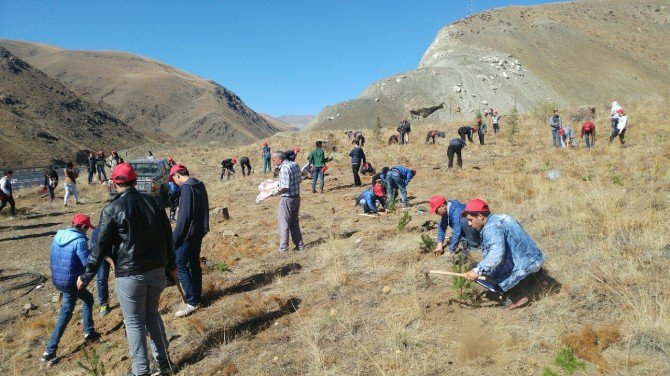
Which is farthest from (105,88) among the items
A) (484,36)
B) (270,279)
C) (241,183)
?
(270,279)

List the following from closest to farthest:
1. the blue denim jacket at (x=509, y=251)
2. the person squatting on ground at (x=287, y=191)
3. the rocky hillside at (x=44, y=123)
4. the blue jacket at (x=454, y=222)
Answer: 1. the blue denim jacket at (x=509, y=251)
2. the blue jacket at (x=454, y=222)
3. the person squatting on ground at (x=287, y=191)
4. the rocky hillside at (x=44, y=123)

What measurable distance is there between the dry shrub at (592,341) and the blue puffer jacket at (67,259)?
4794mm

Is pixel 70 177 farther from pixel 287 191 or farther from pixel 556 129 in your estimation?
pixel 556 129

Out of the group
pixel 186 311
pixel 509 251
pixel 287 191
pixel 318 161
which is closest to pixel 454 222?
A: pixel 509 251

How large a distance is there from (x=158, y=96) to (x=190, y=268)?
150003 millimetres

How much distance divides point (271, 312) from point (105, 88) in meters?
156

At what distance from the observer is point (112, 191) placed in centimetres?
1795

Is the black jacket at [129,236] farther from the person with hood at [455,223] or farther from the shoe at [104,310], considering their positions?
the person with hood at [455,223]

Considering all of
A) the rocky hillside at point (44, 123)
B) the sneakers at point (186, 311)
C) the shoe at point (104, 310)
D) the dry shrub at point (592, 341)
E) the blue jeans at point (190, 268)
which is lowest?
the shoe at point (104, 310)

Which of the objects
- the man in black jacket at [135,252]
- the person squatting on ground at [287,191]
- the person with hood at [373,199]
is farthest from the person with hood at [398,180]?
the man in black jacket at [135,252]

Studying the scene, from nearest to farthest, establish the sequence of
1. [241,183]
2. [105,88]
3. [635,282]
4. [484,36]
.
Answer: [635,282]
[241,183]
[484,36]
[105,88]

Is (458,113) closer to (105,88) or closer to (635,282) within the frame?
(635,282)

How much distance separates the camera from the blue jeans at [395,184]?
9320 millimetres

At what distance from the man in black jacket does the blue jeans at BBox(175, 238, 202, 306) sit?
1.24m
